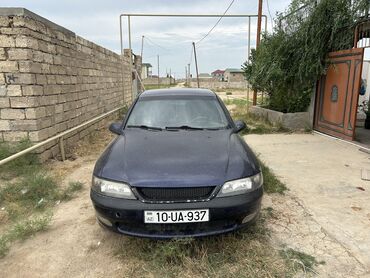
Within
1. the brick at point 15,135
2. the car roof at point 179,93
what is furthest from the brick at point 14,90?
the car roof at point 179,93

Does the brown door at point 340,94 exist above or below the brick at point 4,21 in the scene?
below

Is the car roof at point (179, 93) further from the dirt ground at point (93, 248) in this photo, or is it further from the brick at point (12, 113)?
the brick at point (12, 113)

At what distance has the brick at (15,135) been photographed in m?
5.28

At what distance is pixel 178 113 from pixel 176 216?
66.9 inches

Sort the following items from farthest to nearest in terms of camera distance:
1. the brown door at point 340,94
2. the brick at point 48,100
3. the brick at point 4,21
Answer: the brown door at point 340,94, the brick at point 48,100, the brick at point 4,21

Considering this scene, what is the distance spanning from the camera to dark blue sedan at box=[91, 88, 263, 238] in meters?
2.43

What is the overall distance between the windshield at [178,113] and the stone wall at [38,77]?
238cm

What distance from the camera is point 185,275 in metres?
2.41

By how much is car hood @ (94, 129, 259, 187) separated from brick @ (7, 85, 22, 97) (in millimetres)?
2861

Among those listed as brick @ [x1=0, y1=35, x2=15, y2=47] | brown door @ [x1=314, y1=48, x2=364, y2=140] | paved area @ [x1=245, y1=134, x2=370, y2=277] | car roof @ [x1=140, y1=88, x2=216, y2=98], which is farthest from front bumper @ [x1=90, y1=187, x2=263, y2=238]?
brown door @ [x1=314, y1=48, x2=364, y2=140]

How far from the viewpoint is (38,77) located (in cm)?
537

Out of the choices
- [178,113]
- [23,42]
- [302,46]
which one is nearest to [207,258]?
[178,113]

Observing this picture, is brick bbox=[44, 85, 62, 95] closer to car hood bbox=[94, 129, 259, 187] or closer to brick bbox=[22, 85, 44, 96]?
brick bbox=[22, 85, 44, 96]

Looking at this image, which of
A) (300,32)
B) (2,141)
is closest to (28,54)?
(2,141)
